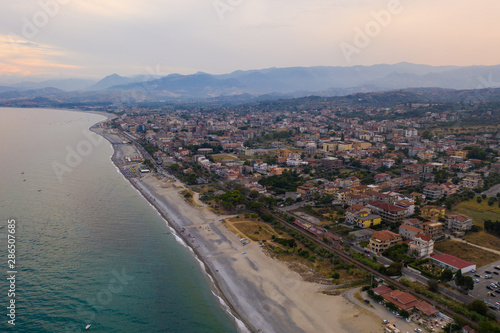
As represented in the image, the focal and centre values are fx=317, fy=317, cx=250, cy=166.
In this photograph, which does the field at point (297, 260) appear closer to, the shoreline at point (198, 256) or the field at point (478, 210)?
the shoreline at point (198, 256)

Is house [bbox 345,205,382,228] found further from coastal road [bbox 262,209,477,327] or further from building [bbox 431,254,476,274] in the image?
building [bbox 431,254,476,274]

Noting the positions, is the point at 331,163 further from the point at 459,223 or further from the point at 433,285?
the point at 433,285

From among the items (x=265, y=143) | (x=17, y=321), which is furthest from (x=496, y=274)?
(x=265, y=143)

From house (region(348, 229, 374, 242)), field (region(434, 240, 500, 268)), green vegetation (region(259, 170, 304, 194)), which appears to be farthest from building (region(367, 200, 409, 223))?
green vegetation (region(259, 170, 304, 194))

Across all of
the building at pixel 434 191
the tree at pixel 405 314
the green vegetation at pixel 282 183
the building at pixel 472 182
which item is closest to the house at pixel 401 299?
the tree at pixel 405 314

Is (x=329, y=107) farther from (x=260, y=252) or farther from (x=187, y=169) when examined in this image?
(x=260, y=252)

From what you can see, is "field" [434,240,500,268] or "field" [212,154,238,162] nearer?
"field" [434,240,500,268]
